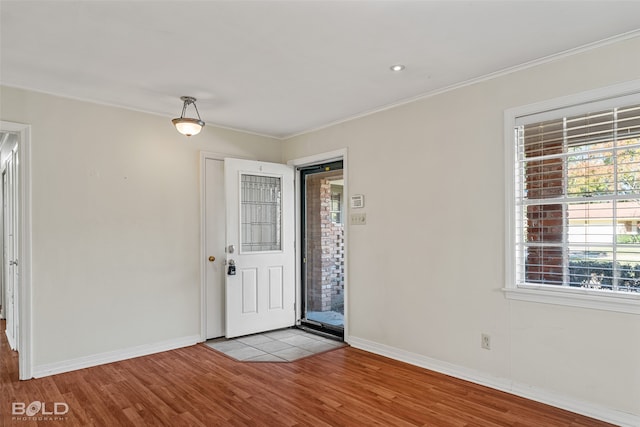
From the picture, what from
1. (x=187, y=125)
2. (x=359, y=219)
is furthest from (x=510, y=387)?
(x=187, y=125)

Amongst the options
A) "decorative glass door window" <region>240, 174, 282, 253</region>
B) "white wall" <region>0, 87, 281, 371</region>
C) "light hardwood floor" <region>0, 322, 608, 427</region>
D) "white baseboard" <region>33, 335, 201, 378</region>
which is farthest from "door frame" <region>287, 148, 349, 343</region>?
→ "white baseboard" <region>33, 335, 201, 378</region>

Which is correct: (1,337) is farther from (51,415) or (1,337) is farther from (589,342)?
(589,342)

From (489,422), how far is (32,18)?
382cm

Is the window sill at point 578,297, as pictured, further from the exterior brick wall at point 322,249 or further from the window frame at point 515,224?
the exterior brick wall at point 322,249

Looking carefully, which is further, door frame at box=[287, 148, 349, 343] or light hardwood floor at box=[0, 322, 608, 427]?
door frame at box=[287, 148, 349, 343]

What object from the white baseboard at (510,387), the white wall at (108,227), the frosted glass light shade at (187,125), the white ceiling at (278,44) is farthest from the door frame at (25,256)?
the white baseboard at (510,387)

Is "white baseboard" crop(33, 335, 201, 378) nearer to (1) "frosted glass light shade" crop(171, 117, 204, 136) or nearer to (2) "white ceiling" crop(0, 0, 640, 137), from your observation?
(1) "frosted glass light shade" crop(171, 117, 204, 136)

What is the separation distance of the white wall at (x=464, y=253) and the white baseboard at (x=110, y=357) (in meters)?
1.91

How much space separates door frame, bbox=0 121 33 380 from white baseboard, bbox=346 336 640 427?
122 inches

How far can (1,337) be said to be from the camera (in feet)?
15.3

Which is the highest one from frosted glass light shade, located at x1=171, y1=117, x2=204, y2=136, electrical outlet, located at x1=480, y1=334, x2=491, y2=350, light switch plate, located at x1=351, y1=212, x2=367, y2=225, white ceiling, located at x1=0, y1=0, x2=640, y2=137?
white ceiling, located at x1=0, y1=0, x2=640, y2=137

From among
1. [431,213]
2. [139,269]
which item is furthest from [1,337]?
→ [431,213]

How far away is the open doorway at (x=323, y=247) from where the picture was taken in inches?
194

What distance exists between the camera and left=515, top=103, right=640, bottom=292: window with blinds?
261 centimetres
